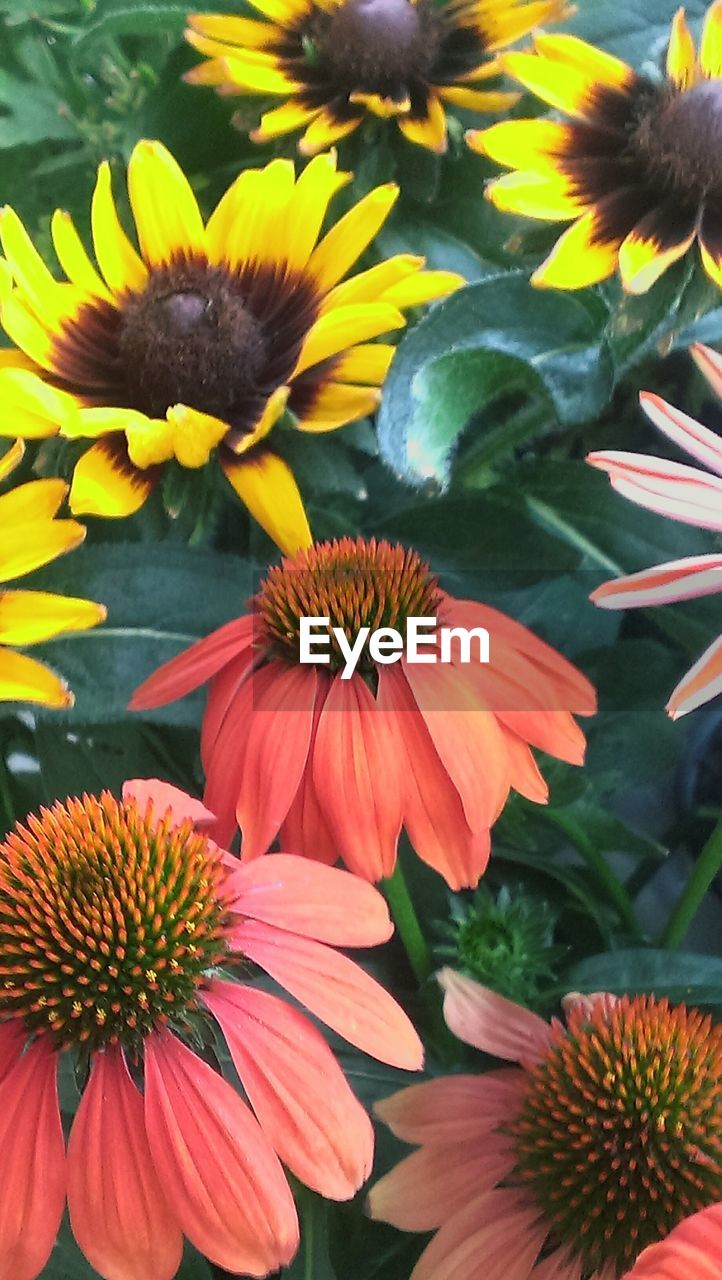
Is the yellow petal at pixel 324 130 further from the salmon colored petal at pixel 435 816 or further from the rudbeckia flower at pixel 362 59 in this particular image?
the salmon colored petal at pixel 435 816

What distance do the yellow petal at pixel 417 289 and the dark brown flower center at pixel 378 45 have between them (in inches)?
3.2

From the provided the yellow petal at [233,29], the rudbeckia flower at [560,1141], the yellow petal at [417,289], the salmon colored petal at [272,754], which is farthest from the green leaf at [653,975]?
the yellow petal at [233,29]

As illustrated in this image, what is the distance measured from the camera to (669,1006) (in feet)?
1.04

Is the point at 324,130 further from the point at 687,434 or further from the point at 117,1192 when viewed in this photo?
the point at 117,1192

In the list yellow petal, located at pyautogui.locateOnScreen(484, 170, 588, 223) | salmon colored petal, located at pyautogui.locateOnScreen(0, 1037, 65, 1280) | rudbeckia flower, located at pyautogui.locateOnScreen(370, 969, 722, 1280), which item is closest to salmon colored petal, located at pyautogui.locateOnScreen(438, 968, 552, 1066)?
rudbeckia flower, located at pyautogui.locateOnScreen(370, 969, 722, 1280)

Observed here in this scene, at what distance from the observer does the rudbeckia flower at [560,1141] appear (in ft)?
0.88

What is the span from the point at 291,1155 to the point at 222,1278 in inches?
4.4

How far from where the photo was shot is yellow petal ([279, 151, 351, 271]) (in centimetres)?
35

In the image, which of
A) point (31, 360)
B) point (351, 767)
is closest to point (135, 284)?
point (31, 360)

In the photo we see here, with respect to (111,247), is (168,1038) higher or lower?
lower

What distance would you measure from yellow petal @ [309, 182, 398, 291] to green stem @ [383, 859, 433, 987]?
199mm

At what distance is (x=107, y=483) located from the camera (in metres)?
0.32

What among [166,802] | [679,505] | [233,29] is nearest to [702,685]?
[679,505]

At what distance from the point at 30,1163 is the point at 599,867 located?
0.23 metres
